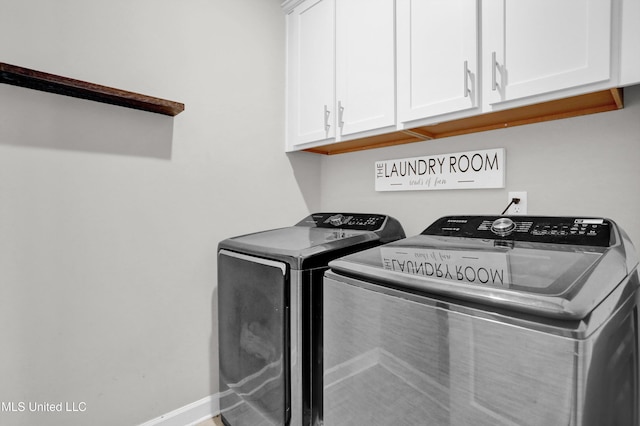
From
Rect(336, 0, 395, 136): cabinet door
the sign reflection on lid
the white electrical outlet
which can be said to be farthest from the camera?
Rect(336, 0, 395, 136): cabinet door

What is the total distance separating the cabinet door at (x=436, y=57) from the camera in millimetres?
1263

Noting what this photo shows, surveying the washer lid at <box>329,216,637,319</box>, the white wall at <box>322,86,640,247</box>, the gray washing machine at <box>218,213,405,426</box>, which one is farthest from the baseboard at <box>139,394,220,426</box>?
the white wall at <box>322,86,640,247</box>

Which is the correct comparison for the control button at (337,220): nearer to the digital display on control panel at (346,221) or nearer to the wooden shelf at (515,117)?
the digital display on control panel at (346,221)

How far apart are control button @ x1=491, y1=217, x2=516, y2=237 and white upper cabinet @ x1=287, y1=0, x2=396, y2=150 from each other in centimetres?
62

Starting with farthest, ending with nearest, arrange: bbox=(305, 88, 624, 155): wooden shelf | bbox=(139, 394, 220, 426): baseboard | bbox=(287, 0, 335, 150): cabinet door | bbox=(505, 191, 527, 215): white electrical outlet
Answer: bbox=(287, 0, 335, 150): cabinet door
bbox=(139, 394, 220, 426): baseboard
bbox=(505, 191, 527, 215): white electrical outlet
bbox=(305, 88, 624, 155): wooden shelf

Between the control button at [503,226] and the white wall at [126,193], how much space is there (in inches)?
50.1

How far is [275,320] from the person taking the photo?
1284mm

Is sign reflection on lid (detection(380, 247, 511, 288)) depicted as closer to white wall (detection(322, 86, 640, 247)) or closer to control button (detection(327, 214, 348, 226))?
white wall (detection(322, 86, 640, 247))

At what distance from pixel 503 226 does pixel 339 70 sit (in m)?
1.12

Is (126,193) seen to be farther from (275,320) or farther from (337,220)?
(337,220)

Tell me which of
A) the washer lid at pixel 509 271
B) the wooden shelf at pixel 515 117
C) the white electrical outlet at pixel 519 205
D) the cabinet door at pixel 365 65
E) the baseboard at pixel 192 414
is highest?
the cabinet door at pixel 365 65

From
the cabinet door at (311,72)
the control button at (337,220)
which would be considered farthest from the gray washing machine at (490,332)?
the cabinet door at (311,72)

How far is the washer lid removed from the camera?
2.11 ft

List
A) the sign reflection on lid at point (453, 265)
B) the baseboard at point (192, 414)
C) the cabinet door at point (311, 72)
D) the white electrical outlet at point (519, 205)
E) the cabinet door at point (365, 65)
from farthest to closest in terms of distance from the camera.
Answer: the cabinet door at point (311, 72)
the baseboard at point (192, 414)
the cabinet door at point (365, 65)
the white electrical outlet at point (519, 205)
the sign reflection on lid at point (453, 265)
